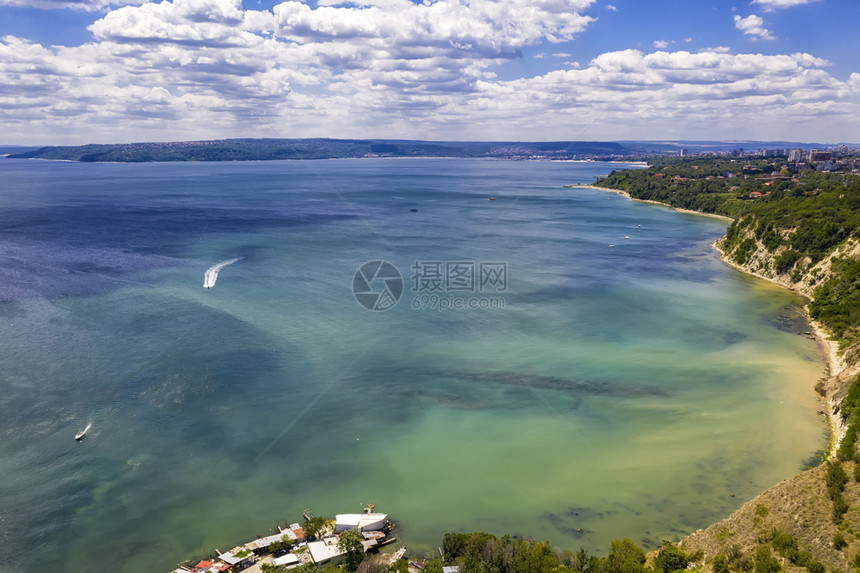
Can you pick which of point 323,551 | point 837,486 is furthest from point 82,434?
point 837,486

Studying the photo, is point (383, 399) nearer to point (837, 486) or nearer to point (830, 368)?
point (837, 486)

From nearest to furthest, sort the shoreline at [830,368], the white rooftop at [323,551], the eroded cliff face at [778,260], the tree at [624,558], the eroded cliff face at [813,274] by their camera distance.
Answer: the tree at [624,558] → the white rooftop at [323,551] → the shoreline at [830,368] → the eroded cliff face at [813,274] → the eroded cliff face at [778,260]

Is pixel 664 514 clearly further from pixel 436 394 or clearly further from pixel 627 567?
pixel 436 394

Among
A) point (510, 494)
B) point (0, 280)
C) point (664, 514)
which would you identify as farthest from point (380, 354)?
point (0, 280)

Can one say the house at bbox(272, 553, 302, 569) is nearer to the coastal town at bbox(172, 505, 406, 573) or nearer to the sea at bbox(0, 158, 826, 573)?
the coastal town at bbox(172, 505, 406, 573)

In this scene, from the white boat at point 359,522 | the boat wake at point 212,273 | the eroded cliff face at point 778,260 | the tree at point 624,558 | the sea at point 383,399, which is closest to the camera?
the tree at point 624,558

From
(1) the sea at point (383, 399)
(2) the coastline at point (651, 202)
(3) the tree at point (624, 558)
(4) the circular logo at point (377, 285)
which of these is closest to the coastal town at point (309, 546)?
(1) the sea at point (383, 399)

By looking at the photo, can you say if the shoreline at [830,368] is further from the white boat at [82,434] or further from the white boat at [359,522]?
the white boat at [82,434]
